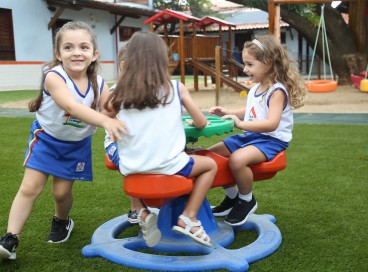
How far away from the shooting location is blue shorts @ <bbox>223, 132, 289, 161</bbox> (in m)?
2.46

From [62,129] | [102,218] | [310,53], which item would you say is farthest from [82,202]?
[310,53]

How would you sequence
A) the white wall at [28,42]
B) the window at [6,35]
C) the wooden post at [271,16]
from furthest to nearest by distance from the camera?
the white wall at [28,42] < the window at [6,35] < the wooden post at [271,16]

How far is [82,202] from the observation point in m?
3.28

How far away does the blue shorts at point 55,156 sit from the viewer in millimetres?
2383

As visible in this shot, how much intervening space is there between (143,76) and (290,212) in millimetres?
1573

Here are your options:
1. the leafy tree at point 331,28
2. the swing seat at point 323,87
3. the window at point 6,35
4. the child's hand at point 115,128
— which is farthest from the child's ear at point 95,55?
the window at point 6,35

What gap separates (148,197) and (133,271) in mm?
393

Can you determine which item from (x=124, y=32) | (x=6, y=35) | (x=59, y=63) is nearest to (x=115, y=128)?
(x=59, y=63)

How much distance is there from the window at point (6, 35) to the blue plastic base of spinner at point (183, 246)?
14.7 meters

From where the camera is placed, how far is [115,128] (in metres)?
1.95

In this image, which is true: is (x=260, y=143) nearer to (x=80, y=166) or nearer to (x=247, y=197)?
(x=247, y=197)

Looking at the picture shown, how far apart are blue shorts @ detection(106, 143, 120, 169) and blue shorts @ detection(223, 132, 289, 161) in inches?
25.6

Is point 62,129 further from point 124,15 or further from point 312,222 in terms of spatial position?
point 124,15

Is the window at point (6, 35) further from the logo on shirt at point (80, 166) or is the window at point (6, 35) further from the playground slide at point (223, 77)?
the logo on shirt at point (80, 166)
